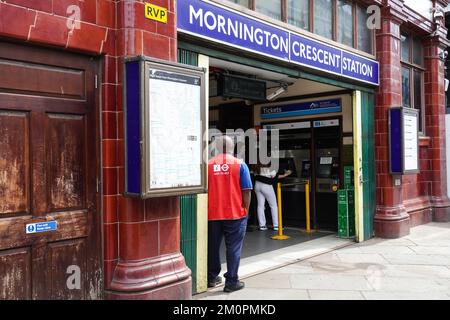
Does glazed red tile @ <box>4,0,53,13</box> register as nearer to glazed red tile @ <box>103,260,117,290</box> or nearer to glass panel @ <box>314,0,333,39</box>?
glazed red tile @ <box>103,260,117,290</box>

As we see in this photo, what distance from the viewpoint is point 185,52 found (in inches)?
197

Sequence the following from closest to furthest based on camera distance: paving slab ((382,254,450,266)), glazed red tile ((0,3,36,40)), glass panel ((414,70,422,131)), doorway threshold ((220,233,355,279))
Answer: glazed red tile ((0,3,36,40))
doorway threshold ((220,233,355,279))
paving slab ((382,254,450,266))
glass panel ((414,70,422,131))

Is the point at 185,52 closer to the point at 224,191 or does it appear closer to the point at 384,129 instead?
the point at 224,191

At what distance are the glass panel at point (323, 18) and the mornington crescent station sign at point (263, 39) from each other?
320 mm

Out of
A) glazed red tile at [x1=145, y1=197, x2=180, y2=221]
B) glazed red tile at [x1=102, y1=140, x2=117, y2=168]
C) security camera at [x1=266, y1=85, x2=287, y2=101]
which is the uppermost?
security camera at [x1=266, y1=85, x2=287, y2=101]

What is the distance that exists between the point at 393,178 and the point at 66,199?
21.2 feet

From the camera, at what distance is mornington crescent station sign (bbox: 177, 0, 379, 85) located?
504cm

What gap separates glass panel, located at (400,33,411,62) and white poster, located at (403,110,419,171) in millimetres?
1545

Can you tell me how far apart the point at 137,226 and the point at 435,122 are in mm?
8612

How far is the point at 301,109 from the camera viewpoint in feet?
31.2

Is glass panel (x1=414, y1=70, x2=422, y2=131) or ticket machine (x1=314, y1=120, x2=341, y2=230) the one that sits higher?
glass panel (x1=414, y1=70, x2=422, y2=131)

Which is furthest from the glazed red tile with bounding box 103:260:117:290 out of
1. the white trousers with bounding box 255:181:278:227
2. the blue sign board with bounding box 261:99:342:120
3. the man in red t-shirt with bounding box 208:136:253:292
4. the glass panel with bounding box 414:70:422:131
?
the glass panel with bounding box 414:70:422:131

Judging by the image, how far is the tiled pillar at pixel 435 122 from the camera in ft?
34.4
